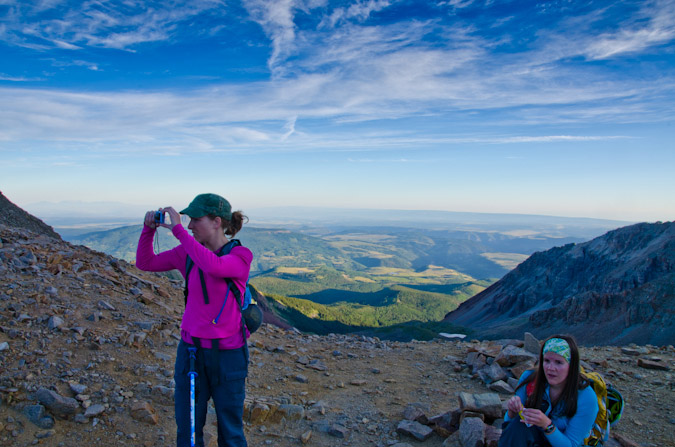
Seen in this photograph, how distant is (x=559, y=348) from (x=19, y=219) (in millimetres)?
27381

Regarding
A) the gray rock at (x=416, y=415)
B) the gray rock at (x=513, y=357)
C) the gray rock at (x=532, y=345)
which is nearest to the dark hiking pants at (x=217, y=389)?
the gray rock at (x=416, y=415)

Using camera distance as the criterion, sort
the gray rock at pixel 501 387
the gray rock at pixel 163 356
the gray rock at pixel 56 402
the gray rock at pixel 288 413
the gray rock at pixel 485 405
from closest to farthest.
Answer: the gray rock at pixel 56 402
the gray rock at pixel 485 405
the gray rock at pixel 288 413
the gray rock at pixel 163 356
the gray rock at pixel 501 387

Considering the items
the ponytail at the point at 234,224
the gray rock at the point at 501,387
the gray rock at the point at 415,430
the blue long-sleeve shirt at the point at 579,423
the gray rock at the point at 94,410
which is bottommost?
the gray rock at the point at 501,387

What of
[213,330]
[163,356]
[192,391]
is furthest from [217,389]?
[163,356]

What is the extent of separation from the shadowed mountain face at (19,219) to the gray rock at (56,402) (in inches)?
716

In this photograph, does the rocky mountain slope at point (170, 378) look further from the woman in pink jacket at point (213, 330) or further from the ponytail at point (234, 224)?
the ponytail at point (234, 224)

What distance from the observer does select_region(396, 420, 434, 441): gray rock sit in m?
6.82

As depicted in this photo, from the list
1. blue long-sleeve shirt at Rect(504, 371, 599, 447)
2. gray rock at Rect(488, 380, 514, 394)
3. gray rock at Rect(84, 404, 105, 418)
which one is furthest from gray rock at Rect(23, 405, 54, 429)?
gray rock at Rect(488, 380, 514, 394)

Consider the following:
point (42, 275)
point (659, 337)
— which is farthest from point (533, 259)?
point (42, 275)

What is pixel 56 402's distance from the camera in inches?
240

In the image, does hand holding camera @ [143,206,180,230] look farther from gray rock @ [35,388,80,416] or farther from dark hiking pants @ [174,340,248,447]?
gray rock @ [35,388,80,416]

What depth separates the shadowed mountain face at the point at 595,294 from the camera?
36125 millimetres

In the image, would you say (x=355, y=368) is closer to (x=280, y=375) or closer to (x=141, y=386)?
(x=280, y=375)

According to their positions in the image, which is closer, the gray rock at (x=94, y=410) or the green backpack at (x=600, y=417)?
the green backpack at (x=600, y=417)
